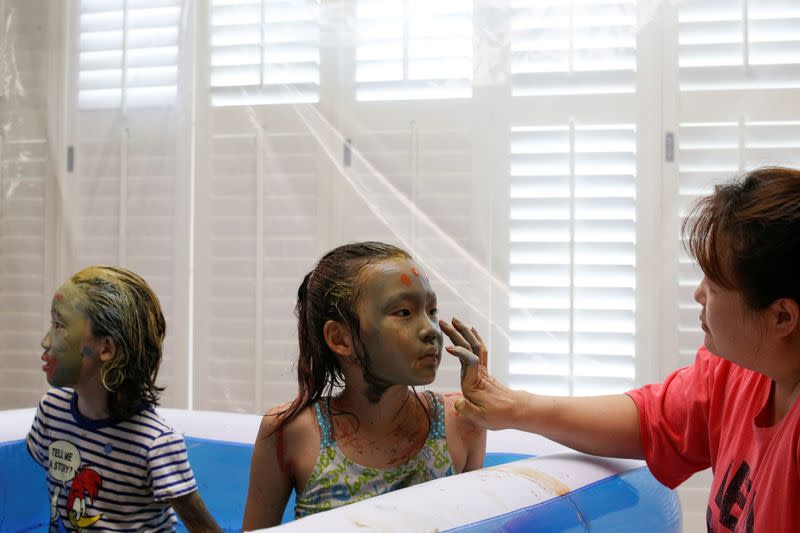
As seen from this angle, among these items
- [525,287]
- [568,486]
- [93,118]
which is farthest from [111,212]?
[568,486]

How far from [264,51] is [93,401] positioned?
169 centimetres

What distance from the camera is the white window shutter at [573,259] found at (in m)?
2.59

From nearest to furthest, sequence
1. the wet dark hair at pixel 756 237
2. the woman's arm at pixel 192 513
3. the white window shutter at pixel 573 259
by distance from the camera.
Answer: the wet dark hair at pixel 756 237, the woman's arm at pixel 192 513, the white window shutter at pixel 573 259

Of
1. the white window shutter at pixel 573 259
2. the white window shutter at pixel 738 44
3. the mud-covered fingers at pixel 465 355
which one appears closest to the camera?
the mud-covered fingers at pixel 465 355

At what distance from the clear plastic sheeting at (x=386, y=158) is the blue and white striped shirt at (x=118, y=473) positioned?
4.54ft

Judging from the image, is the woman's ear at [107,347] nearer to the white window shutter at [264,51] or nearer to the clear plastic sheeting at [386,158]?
the clear plastic sheeting at [386,158]

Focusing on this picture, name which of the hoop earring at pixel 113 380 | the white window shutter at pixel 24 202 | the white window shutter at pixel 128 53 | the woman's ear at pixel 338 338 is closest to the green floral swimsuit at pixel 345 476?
the woman's ear at pixel 338 338

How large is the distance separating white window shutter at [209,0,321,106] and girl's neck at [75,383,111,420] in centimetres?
158

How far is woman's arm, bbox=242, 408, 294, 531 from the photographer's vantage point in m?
1.34

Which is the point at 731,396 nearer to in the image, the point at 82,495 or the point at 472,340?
the point at 472,340

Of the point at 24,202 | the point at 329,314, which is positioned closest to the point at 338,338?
the point at 329,314

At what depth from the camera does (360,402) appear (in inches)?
53.8

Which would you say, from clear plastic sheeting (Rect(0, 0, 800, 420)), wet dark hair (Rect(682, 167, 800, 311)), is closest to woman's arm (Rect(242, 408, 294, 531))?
wet dark hair (Rect(682, 167, 800, 311))

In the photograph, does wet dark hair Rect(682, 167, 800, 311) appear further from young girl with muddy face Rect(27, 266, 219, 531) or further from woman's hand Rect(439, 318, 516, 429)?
young girl with muddy face Rect(27, 266, 219, 531)
